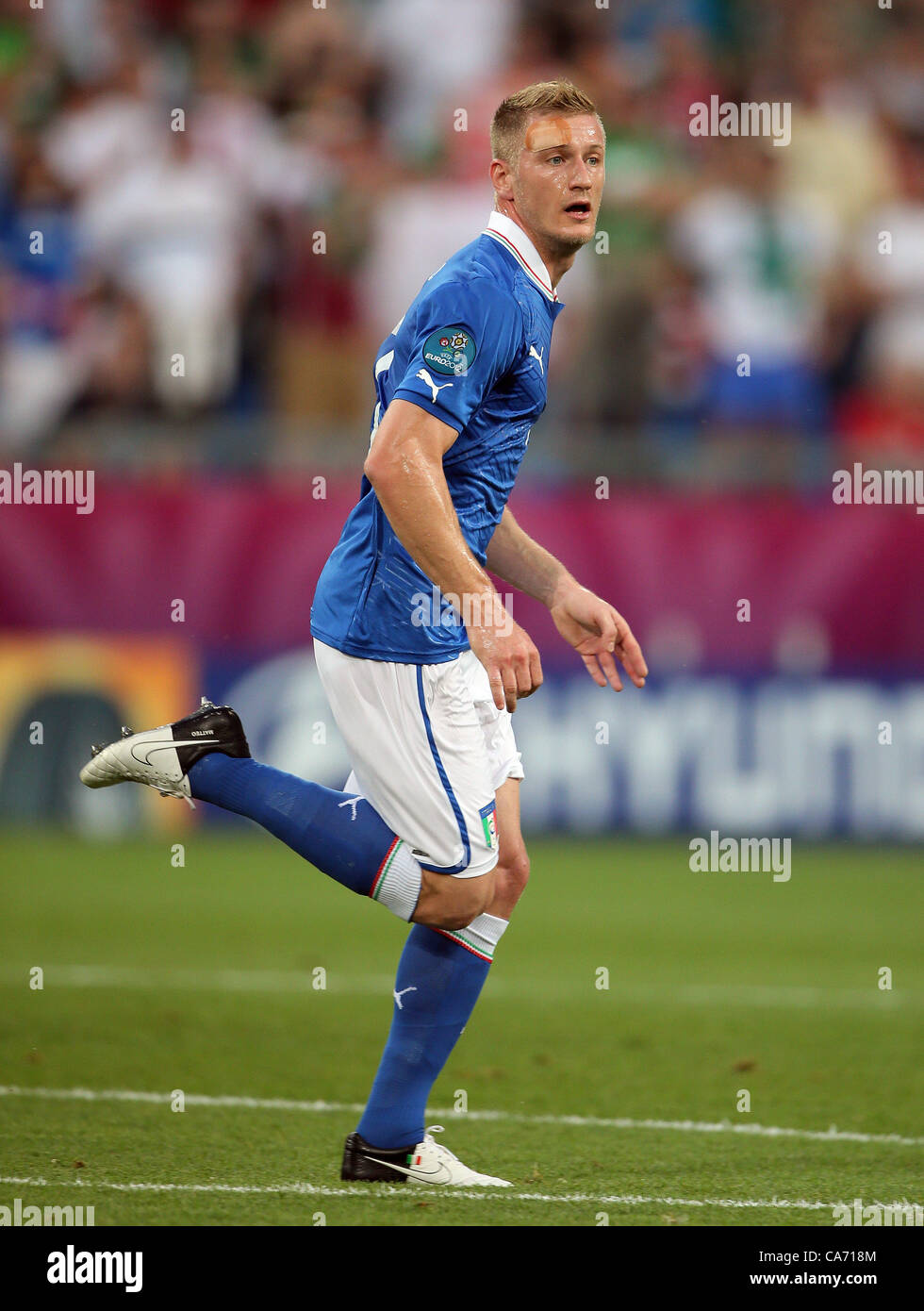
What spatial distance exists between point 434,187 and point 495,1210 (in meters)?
8.90

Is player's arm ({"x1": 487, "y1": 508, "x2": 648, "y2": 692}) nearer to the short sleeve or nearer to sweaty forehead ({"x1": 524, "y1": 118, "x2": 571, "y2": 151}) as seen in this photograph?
the short sleeve

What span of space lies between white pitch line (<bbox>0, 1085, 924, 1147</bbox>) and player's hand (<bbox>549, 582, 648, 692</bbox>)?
4.61 feet

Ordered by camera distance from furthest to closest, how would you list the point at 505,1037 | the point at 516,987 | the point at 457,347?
the point at 516,987, the point at 505,1037, the point at 457,347

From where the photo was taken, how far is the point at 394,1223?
4.15 meters

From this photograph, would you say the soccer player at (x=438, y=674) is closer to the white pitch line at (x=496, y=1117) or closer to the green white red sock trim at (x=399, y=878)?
the green white red sock trim at (x=399, y=878)

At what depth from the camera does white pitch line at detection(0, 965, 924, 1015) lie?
757 cm

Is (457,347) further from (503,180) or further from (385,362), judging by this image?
(503,180)

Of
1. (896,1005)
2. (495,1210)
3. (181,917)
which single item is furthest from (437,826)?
(181,917)

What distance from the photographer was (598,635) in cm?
477

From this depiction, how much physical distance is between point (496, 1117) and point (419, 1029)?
98cm

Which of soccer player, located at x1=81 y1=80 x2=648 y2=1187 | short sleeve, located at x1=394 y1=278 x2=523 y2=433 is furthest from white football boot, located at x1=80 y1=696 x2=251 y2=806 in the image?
short sleeve, located at x1=394 y1=278 x2=523 y2=433

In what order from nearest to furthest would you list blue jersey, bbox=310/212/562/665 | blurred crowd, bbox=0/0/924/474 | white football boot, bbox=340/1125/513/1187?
blue jersey, bbox=310/212/562/665 < white football boot, bbox=340/1125/513/1187 < blurred crowd, bbox=0/0/924/474

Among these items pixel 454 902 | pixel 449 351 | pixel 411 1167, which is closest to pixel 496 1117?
pixel 411 1167

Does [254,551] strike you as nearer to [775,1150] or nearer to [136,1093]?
[136,1093]
